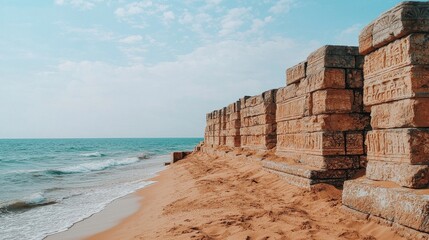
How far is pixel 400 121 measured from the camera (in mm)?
4184

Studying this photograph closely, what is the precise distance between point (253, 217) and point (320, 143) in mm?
1966

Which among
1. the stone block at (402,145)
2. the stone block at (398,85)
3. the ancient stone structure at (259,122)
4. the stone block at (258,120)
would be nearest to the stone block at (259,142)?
the ancient stone structure at (259,122)

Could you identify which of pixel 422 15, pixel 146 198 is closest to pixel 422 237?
pixel 422 15

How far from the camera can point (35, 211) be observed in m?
9.54

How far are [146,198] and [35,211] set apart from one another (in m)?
2.98

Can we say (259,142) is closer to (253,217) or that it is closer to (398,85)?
(253,217)

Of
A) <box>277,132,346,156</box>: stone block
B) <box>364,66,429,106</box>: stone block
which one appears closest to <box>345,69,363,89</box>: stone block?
<box>277,132,346,156</box>: stone block

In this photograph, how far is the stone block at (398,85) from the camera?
13.0 feet

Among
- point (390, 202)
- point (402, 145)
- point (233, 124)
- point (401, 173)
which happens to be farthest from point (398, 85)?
point (233, 124)

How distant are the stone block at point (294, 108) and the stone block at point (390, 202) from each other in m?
2.26

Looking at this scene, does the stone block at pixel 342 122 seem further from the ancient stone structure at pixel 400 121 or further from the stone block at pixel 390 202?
the stone block at pixel 390 202

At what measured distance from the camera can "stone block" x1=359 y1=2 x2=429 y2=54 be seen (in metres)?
4.05

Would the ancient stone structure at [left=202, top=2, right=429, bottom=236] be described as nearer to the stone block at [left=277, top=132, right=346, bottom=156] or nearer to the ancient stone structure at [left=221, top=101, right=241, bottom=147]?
the stone block at [left=277, top=132, right=346, bottom=156]

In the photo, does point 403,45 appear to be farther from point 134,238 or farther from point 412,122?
point 134,238
